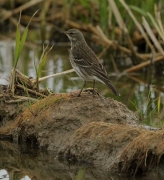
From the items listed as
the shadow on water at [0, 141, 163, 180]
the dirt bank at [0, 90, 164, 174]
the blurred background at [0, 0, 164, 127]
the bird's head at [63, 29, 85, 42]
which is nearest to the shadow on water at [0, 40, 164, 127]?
the blurred background at [0, 0, 164, 127]

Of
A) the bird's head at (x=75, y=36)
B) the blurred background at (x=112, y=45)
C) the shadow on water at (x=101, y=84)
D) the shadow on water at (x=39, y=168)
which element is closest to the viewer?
the shadow on water at (x=39, y=168)

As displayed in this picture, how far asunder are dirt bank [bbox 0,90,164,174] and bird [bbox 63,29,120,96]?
274 mm

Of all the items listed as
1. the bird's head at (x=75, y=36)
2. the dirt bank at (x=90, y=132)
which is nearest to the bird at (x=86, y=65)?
the bird's head at (x=75, y=36)

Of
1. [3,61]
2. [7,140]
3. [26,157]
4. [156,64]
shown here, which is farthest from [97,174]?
[3,61]

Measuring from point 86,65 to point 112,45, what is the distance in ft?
15.5

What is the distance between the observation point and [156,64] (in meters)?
12.8

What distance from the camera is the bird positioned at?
8352mm

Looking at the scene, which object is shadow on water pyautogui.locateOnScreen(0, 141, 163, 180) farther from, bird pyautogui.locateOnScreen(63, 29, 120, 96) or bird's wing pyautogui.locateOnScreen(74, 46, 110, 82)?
bird's wing pyautogui.locateOnScreen(74, 46, 110, 82)

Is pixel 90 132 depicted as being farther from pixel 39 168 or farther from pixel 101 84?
pixel 101 84

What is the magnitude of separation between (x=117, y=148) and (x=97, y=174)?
38 cm

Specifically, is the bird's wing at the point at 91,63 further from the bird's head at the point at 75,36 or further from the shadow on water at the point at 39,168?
the shadow on water at the point at 39,168

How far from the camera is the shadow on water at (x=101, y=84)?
10320 mm

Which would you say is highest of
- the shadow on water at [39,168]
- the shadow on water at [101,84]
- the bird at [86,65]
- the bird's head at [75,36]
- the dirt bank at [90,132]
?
the bird's head at [75,36]

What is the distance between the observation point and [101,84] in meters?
12.2
